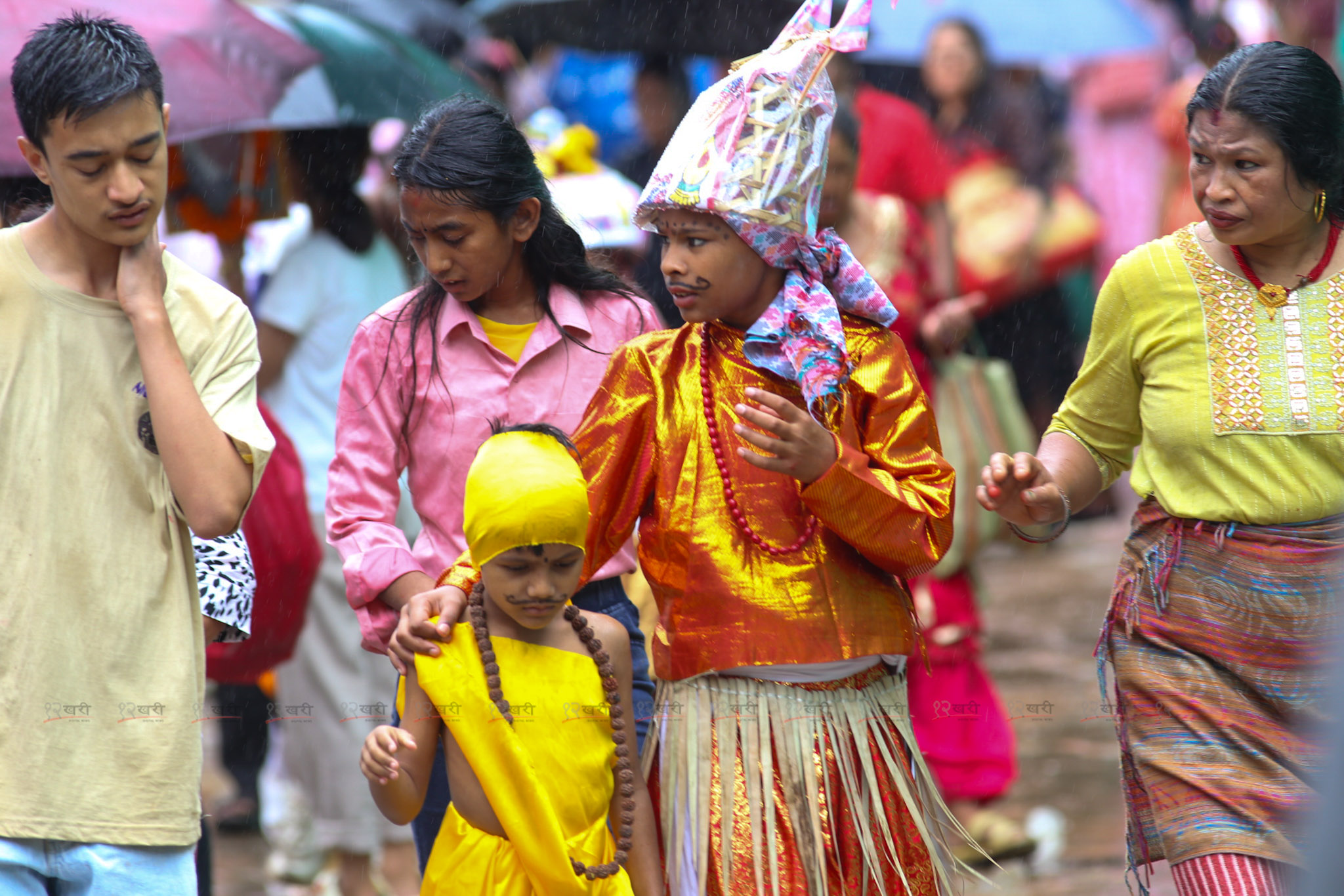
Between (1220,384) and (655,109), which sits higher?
(1220,384)

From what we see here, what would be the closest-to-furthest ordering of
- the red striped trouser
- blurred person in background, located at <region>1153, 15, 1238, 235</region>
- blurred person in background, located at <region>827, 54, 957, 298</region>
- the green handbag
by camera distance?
the red striped trouser
the green handbag
blurred person in background, located at <region>827, 54, 957, 298</region>
blurred person in background, located at <region>1153, 15, 1238, 235</region>

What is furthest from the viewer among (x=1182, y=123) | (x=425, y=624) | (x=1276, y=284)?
(x=1182, y=123)

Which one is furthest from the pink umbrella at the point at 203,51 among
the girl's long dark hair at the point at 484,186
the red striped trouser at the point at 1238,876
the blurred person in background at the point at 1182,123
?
the blurred person in background at the point at 1182,123

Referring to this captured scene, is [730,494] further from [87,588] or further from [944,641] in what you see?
[944,641]

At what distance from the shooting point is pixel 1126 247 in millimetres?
10312

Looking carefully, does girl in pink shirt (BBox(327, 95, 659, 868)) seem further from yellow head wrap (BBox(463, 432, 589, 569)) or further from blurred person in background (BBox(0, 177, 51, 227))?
blurred person in background (BBox(0, 177, 51, 227))

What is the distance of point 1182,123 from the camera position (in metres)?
7.46

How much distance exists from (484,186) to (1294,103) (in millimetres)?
1564

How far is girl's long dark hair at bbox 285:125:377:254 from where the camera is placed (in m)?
5.54

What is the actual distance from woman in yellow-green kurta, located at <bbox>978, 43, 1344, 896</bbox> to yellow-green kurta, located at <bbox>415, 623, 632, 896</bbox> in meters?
0.87

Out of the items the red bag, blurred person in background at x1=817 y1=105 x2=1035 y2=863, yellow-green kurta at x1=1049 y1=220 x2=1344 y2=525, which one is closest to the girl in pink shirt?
the red bag

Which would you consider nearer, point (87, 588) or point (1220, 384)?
point (87, 588)

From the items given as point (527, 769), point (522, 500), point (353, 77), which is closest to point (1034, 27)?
point (353, 77)

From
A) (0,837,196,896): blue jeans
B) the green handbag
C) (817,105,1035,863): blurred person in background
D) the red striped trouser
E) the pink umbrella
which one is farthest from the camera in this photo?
the green handbag
